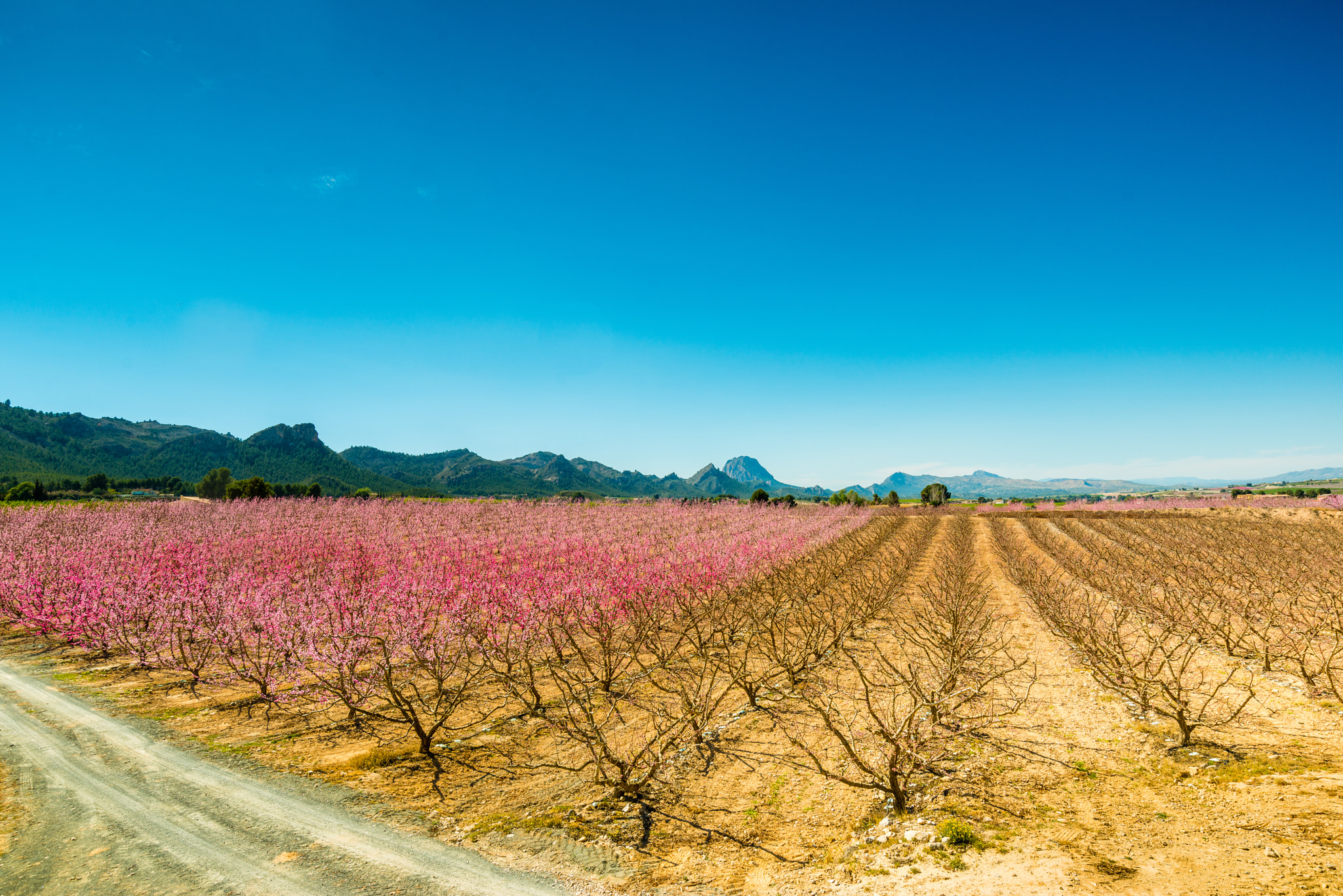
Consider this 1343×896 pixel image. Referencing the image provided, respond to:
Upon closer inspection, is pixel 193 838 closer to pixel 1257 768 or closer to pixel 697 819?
pixel 697 819

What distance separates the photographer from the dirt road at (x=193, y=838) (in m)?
4.65

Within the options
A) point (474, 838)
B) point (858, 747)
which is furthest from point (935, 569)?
point (474, 838)

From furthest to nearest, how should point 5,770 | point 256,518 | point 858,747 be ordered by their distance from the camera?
point 256,518 → point 858,747 → point 5,770

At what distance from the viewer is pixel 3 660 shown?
438 inches

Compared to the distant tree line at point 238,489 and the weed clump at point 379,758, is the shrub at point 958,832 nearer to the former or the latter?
the weed clump at point 379,758

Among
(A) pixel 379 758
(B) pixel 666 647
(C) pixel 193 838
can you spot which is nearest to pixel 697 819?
(A) pixel 379 758

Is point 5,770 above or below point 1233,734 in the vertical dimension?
below

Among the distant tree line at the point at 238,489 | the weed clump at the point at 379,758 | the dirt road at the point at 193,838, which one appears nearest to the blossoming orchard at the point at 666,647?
the weed clump at the point at 379,758

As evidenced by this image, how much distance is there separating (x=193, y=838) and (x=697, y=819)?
5028 mm

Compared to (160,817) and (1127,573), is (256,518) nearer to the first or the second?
(160,817)

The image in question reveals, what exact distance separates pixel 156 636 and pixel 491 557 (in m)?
7.97

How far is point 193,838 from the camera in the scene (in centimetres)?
529

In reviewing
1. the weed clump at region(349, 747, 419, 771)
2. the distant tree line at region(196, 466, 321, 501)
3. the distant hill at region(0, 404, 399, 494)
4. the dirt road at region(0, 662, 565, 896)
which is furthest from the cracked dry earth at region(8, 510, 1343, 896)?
the distant hill at region(0, 404, 399, 494)

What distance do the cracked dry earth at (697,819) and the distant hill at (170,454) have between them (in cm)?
15057
